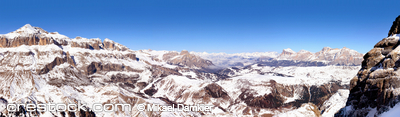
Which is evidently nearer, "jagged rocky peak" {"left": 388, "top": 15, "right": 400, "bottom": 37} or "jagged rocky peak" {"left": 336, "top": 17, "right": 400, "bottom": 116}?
"jagged rocky peak" {"left": 336, "top": 17, "right": 400, "bottom": 116}

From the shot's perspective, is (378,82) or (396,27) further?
(396,27)

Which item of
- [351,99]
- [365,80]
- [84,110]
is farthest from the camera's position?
[84,110]

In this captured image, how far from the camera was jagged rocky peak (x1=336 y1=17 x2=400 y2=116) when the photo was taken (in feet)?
131

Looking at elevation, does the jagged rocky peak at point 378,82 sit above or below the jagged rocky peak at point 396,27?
below

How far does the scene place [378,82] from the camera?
143 feet

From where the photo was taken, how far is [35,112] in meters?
114

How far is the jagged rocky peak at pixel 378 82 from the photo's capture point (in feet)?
131

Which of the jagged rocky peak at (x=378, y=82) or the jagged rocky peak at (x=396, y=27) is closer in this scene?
the jagged rocky peak at (x=378, y=82)

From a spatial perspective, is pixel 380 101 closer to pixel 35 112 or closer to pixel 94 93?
pixel 35 112

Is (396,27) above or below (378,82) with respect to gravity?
above

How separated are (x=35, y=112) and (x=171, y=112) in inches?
3689

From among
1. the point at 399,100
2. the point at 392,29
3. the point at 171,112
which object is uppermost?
the point at 392,29

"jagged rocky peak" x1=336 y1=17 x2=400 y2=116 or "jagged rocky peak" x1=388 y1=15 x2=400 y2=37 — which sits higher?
"jagged rocky peak" x1=388 y1=15 x2=400 y2=37

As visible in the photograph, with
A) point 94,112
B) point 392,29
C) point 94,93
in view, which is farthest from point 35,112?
point 392,29
